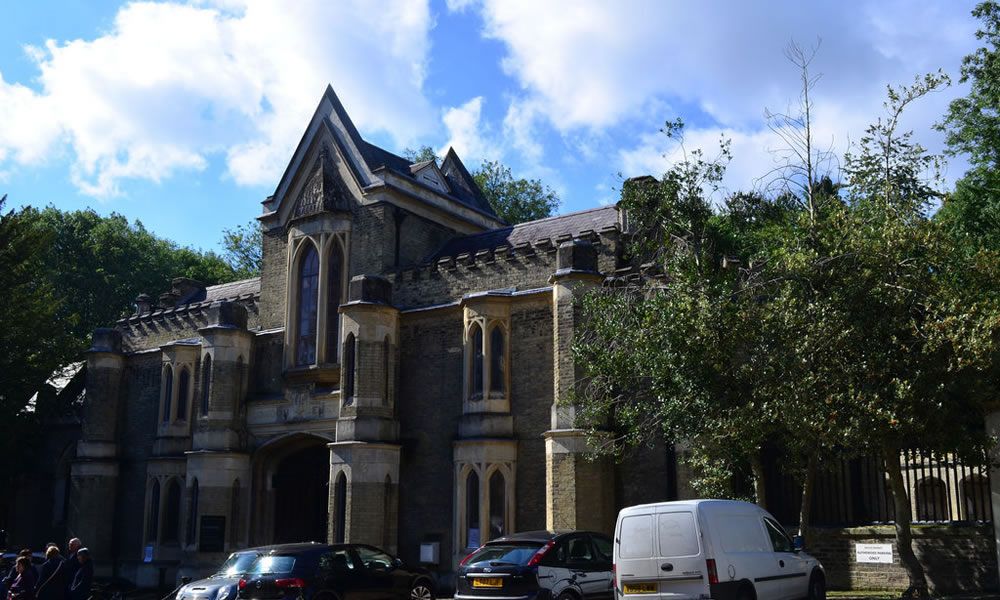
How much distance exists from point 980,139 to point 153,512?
83.7 ft

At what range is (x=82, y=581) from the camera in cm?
1512

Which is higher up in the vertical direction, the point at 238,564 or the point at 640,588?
the point at 238,564

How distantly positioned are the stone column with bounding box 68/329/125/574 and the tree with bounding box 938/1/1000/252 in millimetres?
25011

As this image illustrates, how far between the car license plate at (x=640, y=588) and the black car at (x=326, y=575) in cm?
446

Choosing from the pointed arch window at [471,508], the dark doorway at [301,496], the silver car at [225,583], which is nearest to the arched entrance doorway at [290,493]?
the dark doorway at [301,496]

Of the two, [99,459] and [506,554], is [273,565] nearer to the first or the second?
[506,554]

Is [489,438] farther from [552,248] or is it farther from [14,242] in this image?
[14,242]

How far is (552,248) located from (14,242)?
1735 cm

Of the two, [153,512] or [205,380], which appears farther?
[153,512]

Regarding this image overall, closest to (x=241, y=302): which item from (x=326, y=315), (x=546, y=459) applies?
(x=326, y=315)

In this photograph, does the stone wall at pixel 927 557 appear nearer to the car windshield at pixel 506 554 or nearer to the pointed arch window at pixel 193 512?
the car windshield at pixel 506 554

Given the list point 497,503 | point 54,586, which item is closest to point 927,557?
point 497,503

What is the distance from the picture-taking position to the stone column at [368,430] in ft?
76.8

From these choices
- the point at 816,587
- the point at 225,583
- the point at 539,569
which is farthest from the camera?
the point at 225,583
